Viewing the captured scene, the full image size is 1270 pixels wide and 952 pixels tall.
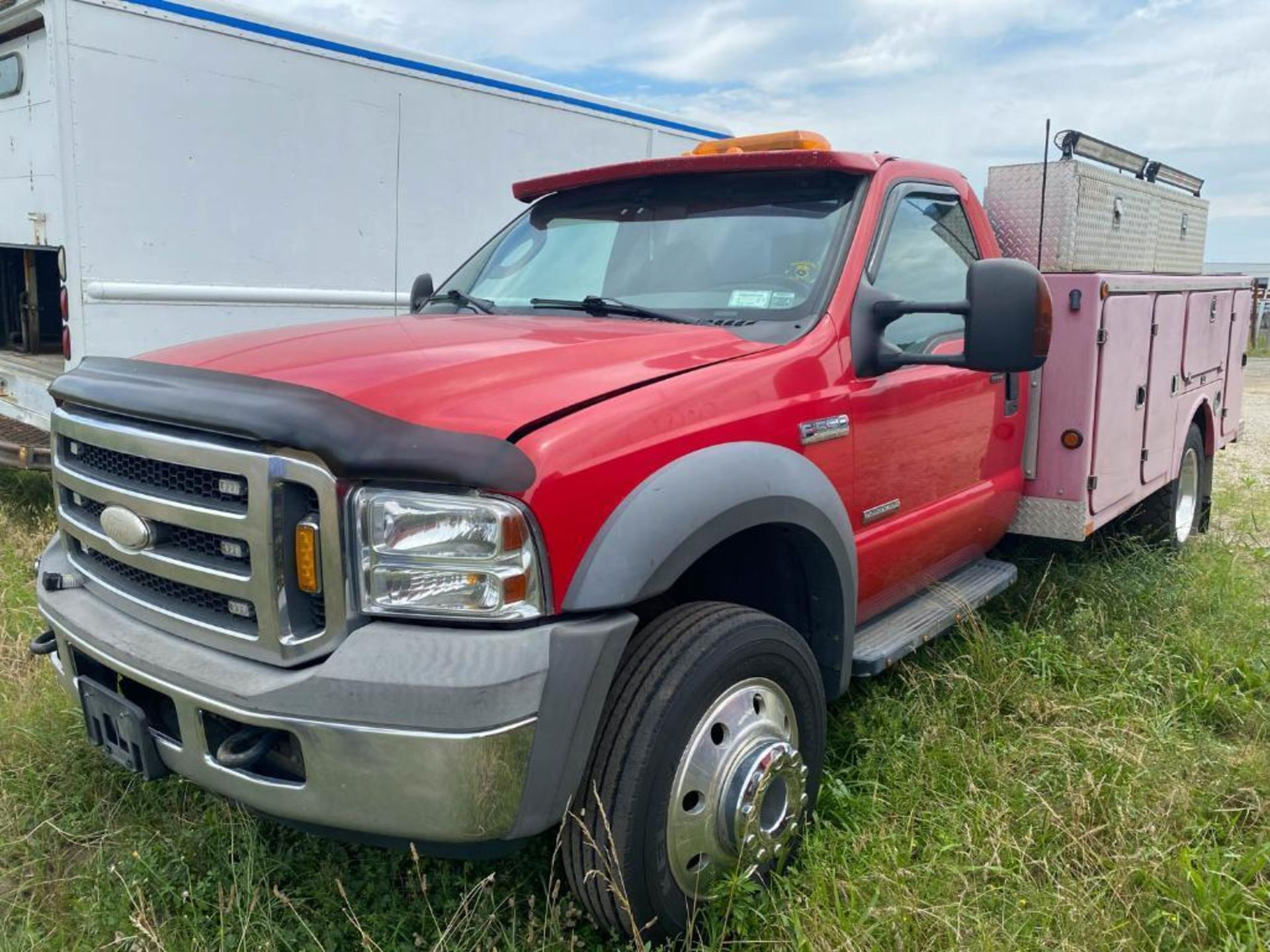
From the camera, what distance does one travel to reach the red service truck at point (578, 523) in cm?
201

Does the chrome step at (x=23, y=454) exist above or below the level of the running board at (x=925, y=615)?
above

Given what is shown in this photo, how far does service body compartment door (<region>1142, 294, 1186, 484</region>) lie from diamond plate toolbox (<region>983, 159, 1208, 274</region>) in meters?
0.29

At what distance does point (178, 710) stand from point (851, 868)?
5.59 ft

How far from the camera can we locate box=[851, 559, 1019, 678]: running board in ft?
10.3

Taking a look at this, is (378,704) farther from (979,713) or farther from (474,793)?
(979,713)

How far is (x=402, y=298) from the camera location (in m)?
6.57

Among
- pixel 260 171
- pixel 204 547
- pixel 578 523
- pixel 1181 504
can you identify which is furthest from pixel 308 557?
pixel 1181 504

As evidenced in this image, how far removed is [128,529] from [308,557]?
583 millimetres

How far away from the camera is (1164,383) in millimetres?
5043

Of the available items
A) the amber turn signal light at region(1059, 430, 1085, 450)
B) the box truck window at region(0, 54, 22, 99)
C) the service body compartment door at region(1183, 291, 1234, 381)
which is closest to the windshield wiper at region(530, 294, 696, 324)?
the amber turn signal light at region(1059, 430, 1085, 450)

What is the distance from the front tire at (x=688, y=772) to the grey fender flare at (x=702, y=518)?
19 centimetres

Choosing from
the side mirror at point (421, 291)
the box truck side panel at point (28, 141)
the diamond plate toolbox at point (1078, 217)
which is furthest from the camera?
the box truck side panel at point (28, 141)

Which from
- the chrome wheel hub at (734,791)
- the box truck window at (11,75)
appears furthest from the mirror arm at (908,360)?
the box truck window at (11,75)

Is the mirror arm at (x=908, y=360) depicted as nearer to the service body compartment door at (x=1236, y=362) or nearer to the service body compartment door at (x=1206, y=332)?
the service body compartment door at (x=1206, y=332)
